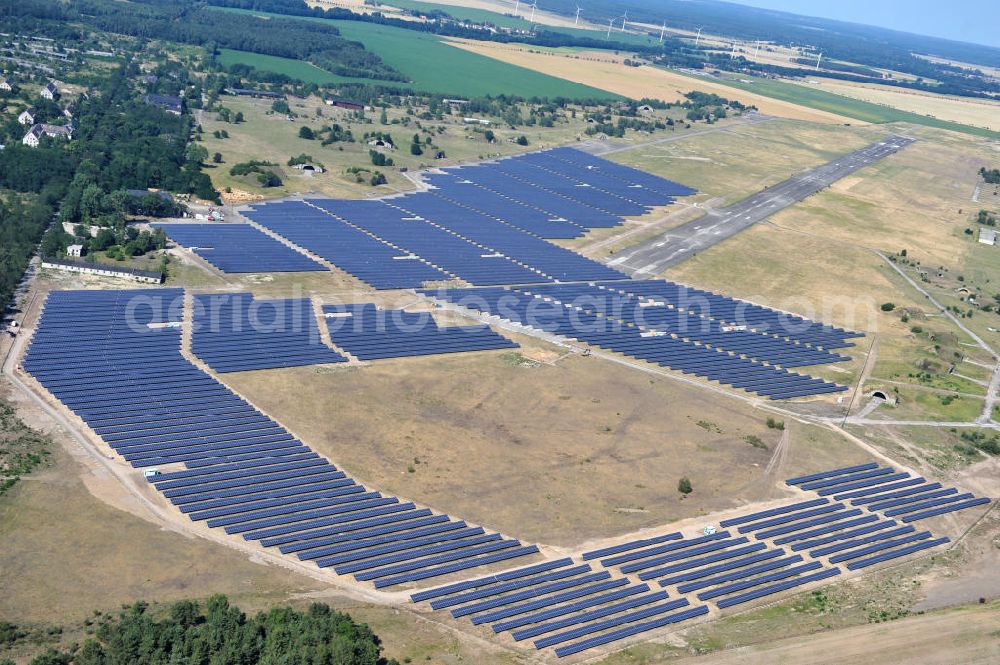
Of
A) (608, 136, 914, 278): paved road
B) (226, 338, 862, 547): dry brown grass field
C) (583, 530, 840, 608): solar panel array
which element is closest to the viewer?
(583, 530, 840, 608): solar panel array

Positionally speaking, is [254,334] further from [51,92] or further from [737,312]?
[51,92]

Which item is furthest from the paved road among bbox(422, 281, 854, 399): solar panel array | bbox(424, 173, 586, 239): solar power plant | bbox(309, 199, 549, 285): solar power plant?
bbox(309, 199, 549, 285): solar power plant

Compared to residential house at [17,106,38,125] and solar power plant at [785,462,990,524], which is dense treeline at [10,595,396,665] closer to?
solar power plant at [785,462,990,524]

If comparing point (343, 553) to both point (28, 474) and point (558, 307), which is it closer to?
point (28, 474)

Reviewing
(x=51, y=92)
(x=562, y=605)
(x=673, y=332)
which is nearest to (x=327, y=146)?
(x=51, y=92)

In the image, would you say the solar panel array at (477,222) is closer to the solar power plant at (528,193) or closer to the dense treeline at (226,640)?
the solar power plant at (528,193)

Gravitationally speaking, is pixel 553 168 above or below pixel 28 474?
above

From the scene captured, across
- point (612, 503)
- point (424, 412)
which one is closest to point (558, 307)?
point (424, 412)
